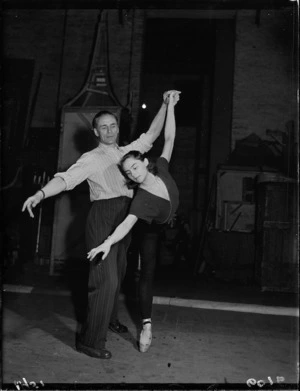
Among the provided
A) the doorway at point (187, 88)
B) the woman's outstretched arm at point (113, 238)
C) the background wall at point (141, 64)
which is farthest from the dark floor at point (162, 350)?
the doorway at point (187, 88)

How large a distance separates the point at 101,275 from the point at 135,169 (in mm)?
773

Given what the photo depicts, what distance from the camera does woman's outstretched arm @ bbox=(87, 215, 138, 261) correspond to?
2576 mm

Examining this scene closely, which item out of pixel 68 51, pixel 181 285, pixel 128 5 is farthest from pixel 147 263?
pixel 128 5

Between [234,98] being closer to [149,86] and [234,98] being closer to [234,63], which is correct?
[234,63]

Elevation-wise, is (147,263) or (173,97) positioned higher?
(173,97)

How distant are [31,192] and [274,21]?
6.56m

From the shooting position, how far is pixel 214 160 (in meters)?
9.55

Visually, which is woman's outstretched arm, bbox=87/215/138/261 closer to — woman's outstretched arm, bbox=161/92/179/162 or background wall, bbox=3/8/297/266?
woman's outstretched arm, bbox=161/92/179/162

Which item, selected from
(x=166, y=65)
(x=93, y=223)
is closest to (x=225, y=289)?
(x=93, y=223)

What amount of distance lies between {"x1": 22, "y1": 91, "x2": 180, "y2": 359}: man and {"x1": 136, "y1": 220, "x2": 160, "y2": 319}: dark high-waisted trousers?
188mm

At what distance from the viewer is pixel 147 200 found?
2809mm

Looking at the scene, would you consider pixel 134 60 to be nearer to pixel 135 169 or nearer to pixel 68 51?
pixel 68 51

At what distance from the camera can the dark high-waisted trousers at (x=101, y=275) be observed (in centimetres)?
275

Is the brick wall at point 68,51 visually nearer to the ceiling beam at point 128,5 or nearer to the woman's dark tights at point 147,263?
the ceiling beam at point 128,5
